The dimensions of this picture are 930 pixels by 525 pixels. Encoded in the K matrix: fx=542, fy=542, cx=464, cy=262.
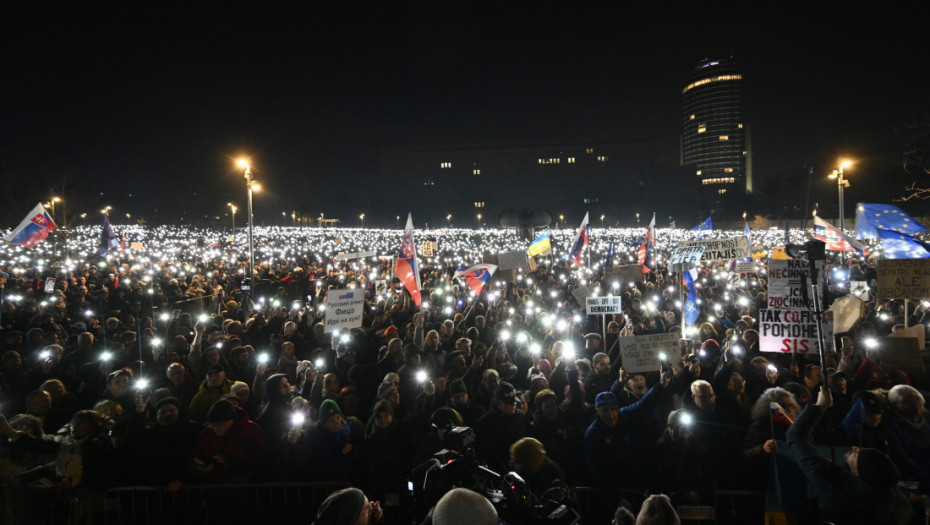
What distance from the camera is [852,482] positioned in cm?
331

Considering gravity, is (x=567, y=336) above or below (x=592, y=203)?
below

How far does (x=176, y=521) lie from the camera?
434cm

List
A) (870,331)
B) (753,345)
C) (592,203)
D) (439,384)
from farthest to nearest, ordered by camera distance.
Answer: (592,203), (870,331), (753,345), (439,384)

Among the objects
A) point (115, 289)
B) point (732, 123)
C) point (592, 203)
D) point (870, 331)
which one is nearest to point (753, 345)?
point (870, 331)

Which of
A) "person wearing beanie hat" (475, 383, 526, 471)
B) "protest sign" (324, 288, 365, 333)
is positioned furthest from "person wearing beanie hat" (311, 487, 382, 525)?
"protest sign" (324, 288, 365, 333)

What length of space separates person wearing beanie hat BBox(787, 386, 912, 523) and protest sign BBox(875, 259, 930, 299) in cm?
534

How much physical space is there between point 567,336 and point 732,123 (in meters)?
164

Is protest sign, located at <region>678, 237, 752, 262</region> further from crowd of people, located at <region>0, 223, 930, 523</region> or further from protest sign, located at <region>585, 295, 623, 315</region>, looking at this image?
protest sign, located at <region>585, 295, 623, 315</region>

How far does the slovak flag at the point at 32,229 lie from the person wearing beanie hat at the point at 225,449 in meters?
13.2

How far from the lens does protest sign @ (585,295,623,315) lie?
945 cm

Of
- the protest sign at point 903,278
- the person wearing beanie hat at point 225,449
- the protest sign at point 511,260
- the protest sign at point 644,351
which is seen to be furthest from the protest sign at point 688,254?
the person wearing beanie hat at point 225,449

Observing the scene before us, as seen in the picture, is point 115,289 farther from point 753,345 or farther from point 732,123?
point 732,123

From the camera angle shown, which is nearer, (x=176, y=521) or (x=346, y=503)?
(x=346, y=503)

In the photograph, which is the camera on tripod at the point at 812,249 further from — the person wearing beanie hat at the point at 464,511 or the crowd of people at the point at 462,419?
the person wearing beanie hat at the point at 464,511
